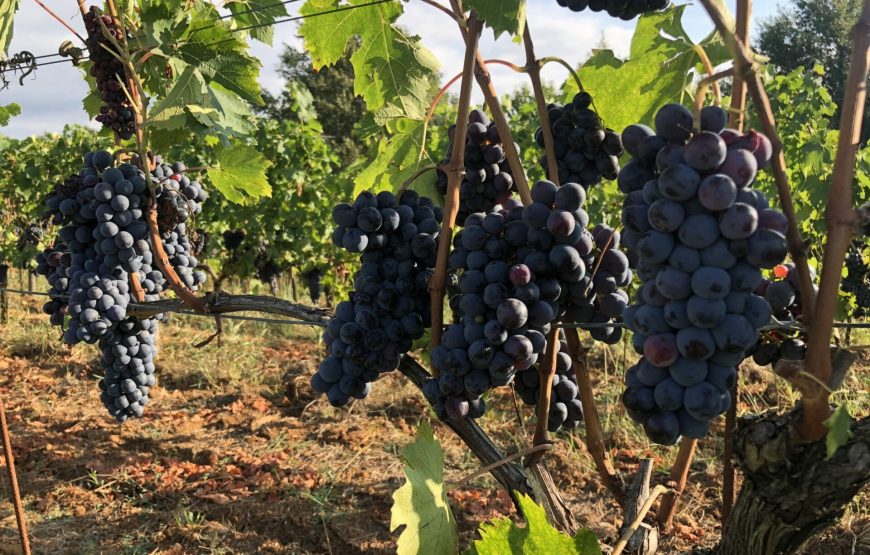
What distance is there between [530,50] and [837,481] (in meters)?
0.87

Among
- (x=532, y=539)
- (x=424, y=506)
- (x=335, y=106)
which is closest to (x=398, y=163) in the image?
(x=424, y=506)

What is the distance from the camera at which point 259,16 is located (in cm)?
216

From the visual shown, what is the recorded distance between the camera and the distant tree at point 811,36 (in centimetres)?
2964

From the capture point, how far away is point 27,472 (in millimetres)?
3977

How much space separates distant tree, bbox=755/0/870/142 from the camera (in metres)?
29.6

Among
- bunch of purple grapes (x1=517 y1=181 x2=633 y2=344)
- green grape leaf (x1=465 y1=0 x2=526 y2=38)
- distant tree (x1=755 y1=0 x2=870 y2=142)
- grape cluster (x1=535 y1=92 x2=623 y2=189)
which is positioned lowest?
bunch of purple grapes (x1=517 y1=181 x2=633 y2=344)

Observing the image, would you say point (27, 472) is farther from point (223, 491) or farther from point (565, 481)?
point (565, 481)

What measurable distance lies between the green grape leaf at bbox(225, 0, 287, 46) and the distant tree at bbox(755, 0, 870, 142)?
3209 cm

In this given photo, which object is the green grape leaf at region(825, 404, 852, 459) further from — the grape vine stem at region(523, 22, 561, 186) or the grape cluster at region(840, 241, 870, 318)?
the grape cluster at region(840, 241, 870, 318)

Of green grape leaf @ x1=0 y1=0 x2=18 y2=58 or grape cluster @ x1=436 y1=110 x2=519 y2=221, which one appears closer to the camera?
grape cluster @ x1=436 y1=110 x2=519 y2=221

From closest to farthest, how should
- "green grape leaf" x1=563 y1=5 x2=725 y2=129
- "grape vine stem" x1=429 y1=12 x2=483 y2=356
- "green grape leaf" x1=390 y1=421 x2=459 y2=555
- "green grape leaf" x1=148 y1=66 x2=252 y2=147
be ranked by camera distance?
1. "green grape leaf" x1=390 y1=421 x2=459 y2=555
2. "grape vine stem" x1=429 y1=12 x2=483 y2=356
3. "green grape leaf" x1=563 y1=5 x2=725 y2=129
4. "green grape leaf" x1=148 y1=66 x2=252 y2=147

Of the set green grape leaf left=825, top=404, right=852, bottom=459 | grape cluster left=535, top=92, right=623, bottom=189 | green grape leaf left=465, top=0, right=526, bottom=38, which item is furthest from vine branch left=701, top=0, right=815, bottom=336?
grape cluster left=535, top=92, right=623, bottom=189

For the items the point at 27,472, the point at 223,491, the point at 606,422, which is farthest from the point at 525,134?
the point at 27,472

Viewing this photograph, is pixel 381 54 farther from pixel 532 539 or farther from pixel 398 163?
pixel 532 539
